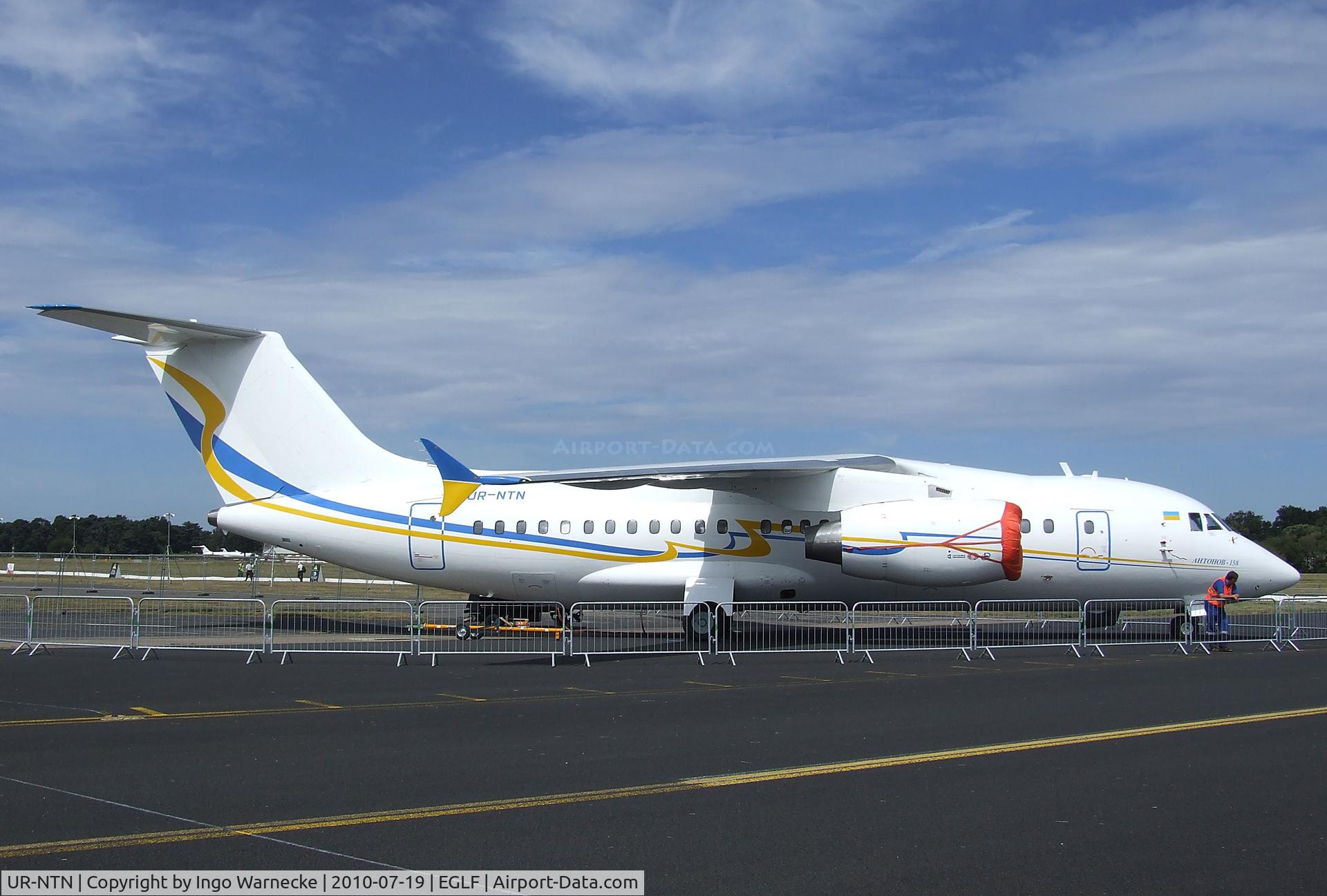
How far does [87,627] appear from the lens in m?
20.9

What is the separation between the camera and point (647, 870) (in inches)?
233

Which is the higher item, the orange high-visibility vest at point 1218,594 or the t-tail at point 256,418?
the t-tail at point 256,418

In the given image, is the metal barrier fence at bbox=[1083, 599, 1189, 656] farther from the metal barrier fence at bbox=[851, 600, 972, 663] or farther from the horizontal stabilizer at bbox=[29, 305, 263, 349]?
the horizontal stabilizer at bbox=[29, 305, 263, 349]

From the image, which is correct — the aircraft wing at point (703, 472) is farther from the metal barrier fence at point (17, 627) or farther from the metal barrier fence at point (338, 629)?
the metal barrier fence at point (17, 627)

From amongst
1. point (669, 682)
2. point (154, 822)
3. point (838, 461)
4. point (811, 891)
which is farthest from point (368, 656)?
point (811, 891)

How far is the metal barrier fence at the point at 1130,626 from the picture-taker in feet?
66.4

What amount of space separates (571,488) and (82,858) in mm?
16919

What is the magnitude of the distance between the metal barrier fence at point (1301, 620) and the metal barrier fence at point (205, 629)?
733 inches

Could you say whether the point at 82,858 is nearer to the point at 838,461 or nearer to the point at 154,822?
the point at 154,822

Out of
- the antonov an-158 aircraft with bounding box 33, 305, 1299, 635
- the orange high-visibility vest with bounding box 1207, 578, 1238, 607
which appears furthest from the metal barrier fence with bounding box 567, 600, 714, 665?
the orange high-visibility vest with bounding box 1207, 578, 1238, 607

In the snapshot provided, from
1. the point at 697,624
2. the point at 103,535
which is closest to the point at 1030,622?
the point at 697,624

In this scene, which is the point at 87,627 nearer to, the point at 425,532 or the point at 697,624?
the point at 425,532

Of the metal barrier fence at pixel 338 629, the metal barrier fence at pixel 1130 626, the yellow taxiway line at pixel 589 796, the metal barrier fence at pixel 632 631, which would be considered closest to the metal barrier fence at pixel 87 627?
the metal barrier fence at pixel 338 629

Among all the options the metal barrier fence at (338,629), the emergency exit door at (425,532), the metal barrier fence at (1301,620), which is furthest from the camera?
the emergency exit door at (425,532)
